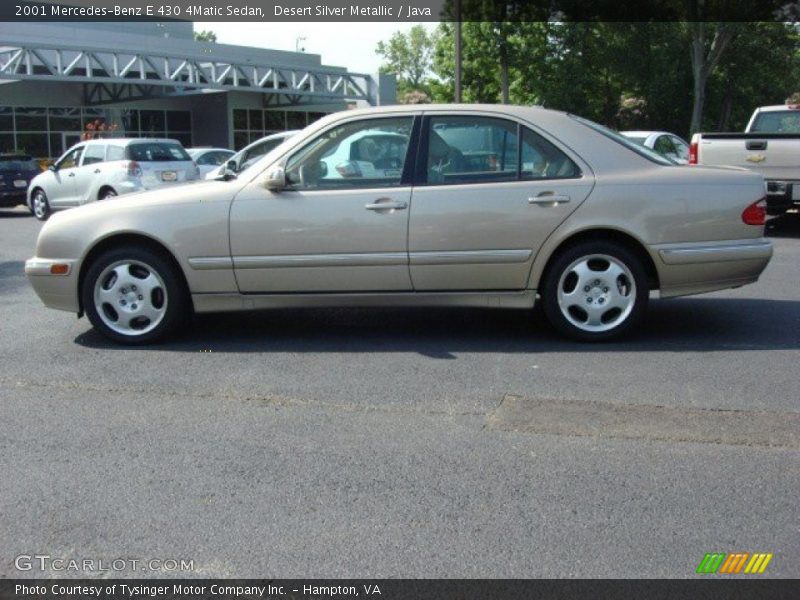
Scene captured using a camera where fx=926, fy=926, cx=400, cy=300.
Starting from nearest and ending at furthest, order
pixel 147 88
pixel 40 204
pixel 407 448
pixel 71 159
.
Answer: pixel 407 448
pixel 71 159
pixel 40 204
pixel 147 88

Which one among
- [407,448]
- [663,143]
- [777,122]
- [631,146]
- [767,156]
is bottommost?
[407,448]

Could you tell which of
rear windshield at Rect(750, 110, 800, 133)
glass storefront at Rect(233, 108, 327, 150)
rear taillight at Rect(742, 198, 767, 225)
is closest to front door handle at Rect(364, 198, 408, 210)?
rear taillight at Rect(742, 198, 767, 225)

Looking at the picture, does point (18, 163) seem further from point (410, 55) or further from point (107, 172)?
point (410, 55)

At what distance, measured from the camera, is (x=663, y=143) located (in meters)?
17.1

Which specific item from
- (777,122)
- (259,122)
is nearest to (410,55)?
(259,122)

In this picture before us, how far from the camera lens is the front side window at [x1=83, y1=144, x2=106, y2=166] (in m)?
19.0

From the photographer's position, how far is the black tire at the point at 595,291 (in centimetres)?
647

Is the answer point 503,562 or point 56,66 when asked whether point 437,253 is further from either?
point 56,66

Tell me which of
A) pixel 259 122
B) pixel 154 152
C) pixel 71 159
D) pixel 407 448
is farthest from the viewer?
pixel 259 122

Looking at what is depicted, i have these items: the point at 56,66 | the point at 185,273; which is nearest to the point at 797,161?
the point at 185,273

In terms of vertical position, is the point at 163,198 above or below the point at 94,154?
below

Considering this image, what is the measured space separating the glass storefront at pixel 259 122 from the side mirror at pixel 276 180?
3628 centimetres

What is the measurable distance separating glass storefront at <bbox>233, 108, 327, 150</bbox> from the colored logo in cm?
3983

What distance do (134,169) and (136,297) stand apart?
12204 mm
